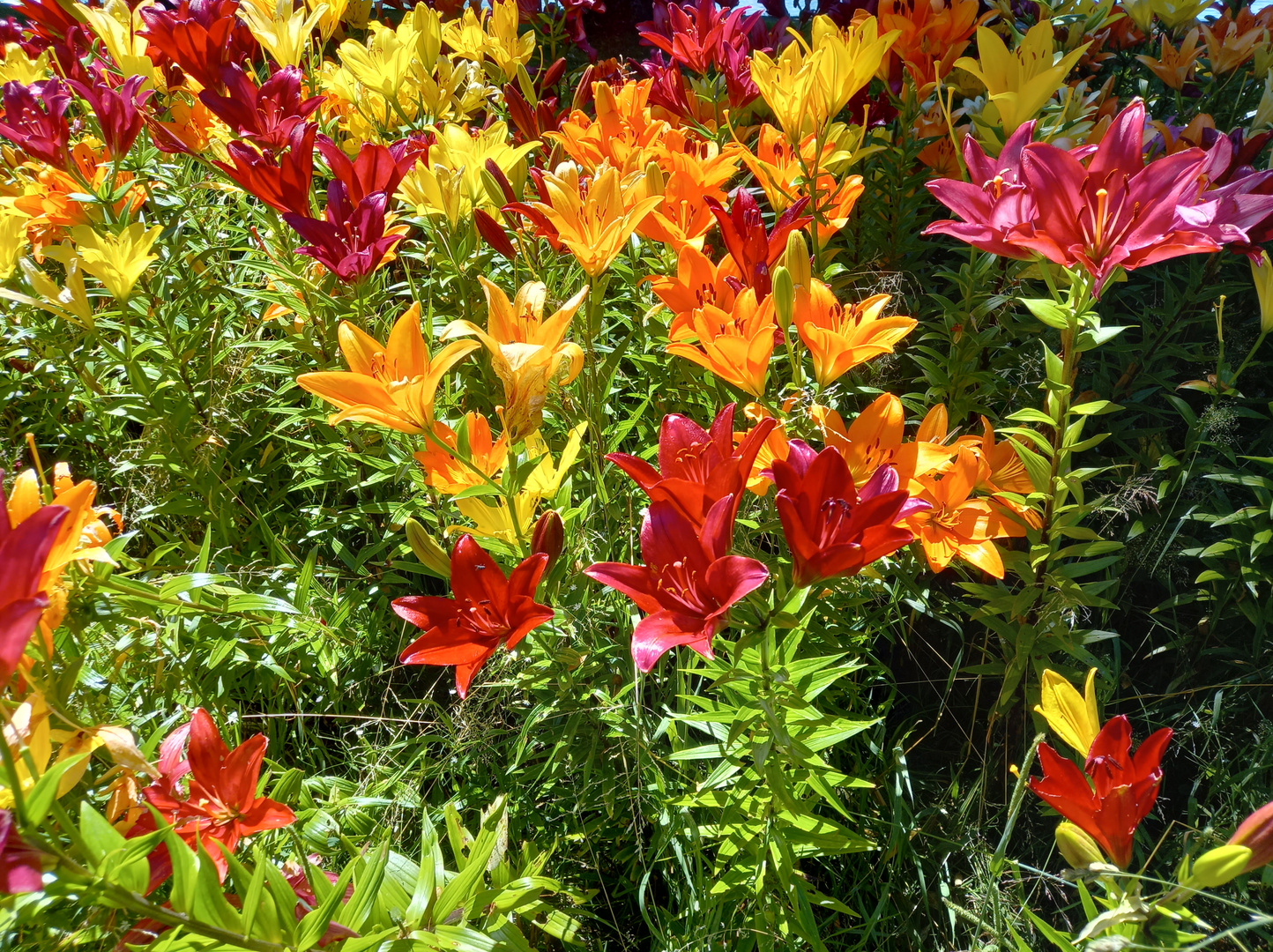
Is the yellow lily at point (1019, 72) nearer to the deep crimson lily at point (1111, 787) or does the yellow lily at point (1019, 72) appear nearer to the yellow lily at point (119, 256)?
the deep crimson lily at point (1111, 787)

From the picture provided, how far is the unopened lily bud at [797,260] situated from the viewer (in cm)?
110

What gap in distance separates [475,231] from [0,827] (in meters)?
1.28

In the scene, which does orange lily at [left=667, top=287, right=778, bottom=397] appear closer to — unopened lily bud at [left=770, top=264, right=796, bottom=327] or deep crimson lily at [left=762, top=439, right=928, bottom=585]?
unopened lily bud at [left=770, top=264, right=796, bottom=327]

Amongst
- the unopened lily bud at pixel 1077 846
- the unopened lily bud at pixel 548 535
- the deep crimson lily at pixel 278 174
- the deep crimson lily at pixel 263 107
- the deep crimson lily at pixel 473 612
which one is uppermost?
the deep crimson lily at pixel 263 107

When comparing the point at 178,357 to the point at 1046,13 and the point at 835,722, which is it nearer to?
the point at 835,722

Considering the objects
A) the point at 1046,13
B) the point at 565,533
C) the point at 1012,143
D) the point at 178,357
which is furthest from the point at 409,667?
the point at 1046,13

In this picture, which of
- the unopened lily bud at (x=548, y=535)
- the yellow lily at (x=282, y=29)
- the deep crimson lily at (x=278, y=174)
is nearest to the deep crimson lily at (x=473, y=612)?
the unopened lily bud at (x=548, y=535)

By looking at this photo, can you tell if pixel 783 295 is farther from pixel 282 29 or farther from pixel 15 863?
pixel 282 29

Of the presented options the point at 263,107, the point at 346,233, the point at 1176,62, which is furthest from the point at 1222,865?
the point at 1176,62

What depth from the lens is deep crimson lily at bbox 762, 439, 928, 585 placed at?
31.8 inches

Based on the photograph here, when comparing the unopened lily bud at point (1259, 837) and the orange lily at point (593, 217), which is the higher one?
the orange lily at point (593, 217)

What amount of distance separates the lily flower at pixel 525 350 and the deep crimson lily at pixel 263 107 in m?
0.67

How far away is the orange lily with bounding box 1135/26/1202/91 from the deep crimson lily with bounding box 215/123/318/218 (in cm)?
181

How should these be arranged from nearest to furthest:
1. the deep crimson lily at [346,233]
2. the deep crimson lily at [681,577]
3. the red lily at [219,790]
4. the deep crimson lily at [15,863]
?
the deep crimson lily at [15,863], the deep crimson lily at [681,577], the red lily at [219,790], the deep crimson lily at [346,233]
